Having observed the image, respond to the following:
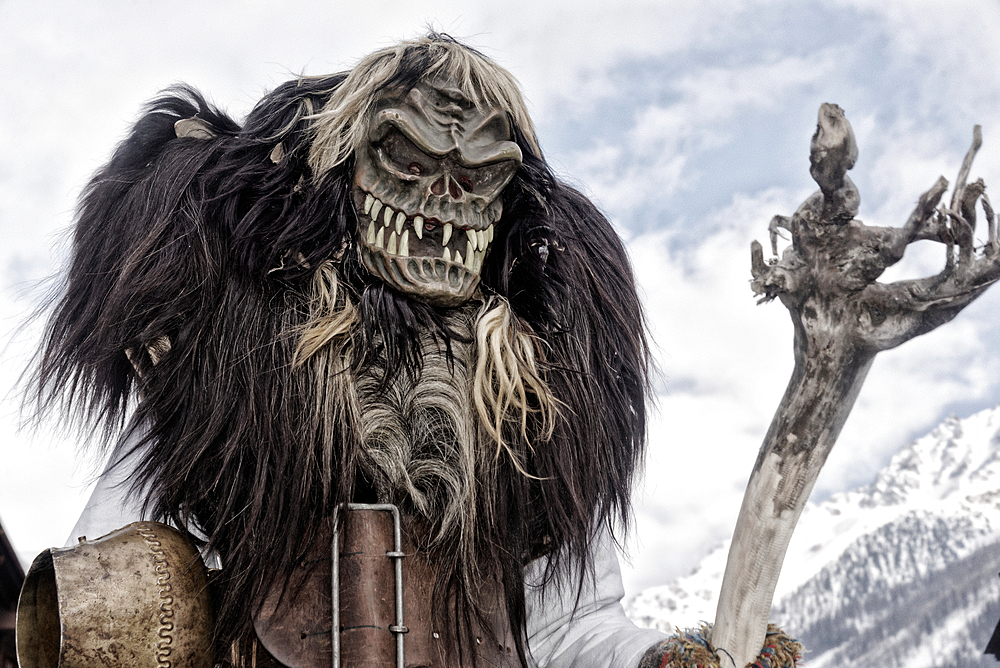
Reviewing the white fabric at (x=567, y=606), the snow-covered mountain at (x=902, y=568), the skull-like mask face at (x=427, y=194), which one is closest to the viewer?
the skull-like mask face at (x=427, y=194)

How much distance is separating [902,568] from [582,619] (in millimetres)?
135167

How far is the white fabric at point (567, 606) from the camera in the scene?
1.91 m

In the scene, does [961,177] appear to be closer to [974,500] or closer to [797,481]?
[797,481]

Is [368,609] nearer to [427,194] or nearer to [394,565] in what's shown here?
[394,565]

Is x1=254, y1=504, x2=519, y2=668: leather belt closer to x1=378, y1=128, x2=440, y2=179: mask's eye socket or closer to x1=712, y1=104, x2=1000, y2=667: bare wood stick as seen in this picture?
x1=712, y1=104, x2=1000, y2=667: bare wood stick

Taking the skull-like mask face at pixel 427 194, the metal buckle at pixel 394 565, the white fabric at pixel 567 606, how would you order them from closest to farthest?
the metal buckle at pixel 394 565 < the skull-like mask face at pixel 427 194 < the white fabric at pixel 567 606

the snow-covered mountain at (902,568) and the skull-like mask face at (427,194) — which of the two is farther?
the snow-covered mountain at (902,568)

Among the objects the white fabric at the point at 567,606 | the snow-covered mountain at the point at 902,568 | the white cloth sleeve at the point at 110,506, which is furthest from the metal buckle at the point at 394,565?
the snow-covered mountain at the point at 902,568

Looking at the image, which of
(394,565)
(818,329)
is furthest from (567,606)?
(818,329)

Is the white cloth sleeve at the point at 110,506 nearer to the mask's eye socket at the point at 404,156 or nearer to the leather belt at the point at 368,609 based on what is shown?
the leather belt at the point at 368,609

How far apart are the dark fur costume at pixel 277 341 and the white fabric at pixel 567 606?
9 centimetres

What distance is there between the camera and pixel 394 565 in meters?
1.72

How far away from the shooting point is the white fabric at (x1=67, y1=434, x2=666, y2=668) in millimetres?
1909

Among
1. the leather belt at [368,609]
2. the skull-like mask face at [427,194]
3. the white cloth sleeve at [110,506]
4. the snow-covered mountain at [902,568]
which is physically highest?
the snow-covered mountain at [902,568]
